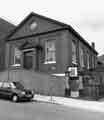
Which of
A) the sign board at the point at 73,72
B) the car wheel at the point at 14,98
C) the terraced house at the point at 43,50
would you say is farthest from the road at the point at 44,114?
the sign board at the point at 73,72

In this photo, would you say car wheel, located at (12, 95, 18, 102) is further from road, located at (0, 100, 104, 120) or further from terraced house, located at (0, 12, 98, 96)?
terraced house, located at (0, 12, 98, 96)

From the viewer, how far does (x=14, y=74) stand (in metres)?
17.1

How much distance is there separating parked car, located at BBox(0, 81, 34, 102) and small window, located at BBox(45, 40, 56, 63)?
633 centimetres

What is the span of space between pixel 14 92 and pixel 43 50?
26.3 feet

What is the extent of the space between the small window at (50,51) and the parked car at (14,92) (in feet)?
20.8

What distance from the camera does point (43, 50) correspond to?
60.3ft

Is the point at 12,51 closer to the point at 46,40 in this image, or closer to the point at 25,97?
the point at 46,40

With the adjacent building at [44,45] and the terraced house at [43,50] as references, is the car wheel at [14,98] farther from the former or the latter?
the adjacent building at [44,45]

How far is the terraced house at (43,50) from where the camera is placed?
15.2 meters

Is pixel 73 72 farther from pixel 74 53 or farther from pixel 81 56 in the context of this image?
pixel 81 56

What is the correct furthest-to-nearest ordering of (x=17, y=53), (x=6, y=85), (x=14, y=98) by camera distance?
(x=17, y=53) < (x=6, y=85) < (x=14, y=98)

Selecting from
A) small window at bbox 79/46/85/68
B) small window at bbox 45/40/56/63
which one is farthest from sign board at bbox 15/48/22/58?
small window at bbox 79/46/85/68

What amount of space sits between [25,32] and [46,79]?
8.14 meters

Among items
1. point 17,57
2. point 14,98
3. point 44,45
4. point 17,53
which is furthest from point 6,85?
point 17,53
